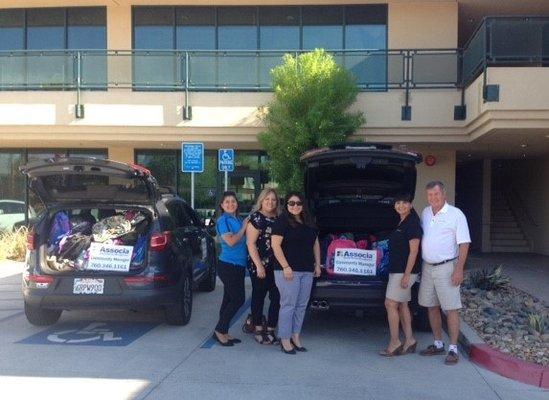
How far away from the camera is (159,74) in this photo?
14156 millimetres

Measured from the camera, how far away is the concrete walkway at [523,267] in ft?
32.8

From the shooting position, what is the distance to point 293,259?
6.20 metres

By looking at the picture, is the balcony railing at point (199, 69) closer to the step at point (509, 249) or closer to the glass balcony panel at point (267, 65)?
the glass balcony panel at point (267, 65)

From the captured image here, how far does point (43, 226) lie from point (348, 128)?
7.13 m

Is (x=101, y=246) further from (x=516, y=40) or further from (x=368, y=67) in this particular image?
(x=368, y=67)

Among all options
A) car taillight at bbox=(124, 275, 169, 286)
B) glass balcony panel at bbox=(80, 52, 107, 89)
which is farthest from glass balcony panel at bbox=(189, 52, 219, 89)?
car taillight at bbox=(124, 275, 169, 286)

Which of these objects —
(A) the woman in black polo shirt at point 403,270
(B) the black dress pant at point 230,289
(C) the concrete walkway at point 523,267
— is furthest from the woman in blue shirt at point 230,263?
(C) the concrete walkway at point 523,267

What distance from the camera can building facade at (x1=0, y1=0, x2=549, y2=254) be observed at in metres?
12.7

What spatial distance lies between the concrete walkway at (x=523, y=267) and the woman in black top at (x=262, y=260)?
4270mm

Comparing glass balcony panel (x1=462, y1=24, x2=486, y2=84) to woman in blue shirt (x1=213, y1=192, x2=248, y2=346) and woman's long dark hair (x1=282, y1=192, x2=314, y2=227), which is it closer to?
woman's long dark hair (x1=282, y1=192, x2=314, y2=227)

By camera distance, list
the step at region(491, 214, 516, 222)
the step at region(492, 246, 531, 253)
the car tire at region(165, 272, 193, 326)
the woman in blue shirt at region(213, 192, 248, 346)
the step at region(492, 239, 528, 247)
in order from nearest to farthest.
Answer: the woman in blue shirt at region(213, 192, 248, 346)
the car tire at region(165, 272, 193, 326)
the step at region(492, 246, 531, 253)
the step at region(492, 239, 528, 247)
the step at region(491, 214, 516, 222)

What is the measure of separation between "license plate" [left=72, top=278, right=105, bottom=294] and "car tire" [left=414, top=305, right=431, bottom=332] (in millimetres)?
3666

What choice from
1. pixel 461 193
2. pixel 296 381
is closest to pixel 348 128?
pixel 296 381

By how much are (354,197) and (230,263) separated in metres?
2.14
